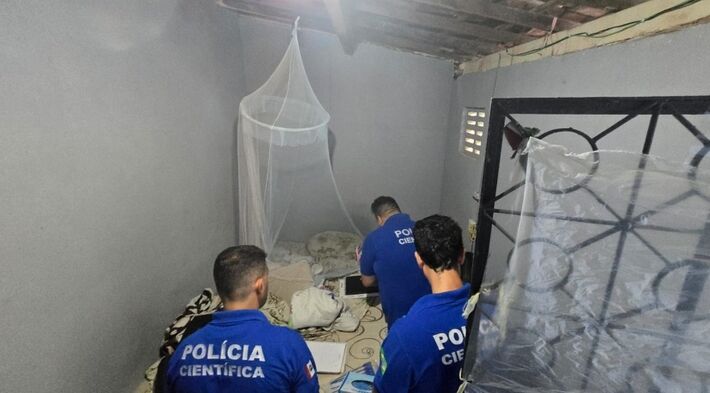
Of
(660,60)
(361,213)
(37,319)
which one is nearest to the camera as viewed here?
(660,60)

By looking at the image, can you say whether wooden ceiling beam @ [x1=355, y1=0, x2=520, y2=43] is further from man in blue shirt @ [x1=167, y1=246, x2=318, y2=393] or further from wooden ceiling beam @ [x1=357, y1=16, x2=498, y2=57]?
man in blue shirt @ [x1=167, y1=246, x2=318, y2=393]

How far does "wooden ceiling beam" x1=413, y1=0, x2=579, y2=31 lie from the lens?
1.51 meters

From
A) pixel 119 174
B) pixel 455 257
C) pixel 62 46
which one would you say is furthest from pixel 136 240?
pixel 455 257

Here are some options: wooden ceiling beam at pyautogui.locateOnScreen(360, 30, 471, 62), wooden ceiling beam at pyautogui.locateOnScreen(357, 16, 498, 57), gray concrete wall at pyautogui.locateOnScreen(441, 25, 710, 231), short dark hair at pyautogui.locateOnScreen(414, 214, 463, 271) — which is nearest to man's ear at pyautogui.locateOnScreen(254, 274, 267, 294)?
short dark hair at pyautogui.locateOnScreen(414, 214, 463, 271)

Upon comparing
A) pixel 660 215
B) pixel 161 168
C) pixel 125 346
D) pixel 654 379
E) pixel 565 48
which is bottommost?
pixel 125 346

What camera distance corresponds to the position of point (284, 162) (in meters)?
2.78

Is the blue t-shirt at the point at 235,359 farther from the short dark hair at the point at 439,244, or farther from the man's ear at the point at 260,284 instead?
the short dark hair at the point at 439,244

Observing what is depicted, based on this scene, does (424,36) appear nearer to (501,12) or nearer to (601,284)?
(501,12)

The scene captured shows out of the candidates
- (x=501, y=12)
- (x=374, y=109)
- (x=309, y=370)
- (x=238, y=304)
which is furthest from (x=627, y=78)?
(x=374, y=109)

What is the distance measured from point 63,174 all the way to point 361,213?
2833 millimetres

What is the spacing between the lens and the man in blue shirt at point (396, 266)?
1869 mm

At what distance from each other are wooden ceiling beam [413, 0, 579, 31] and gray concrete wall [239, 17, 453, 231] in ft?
6.00

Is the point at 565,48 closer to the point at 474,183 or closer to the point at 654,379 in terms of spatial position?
the point at 474,183

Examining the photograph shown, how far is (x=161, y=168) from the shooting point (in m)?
1.97
